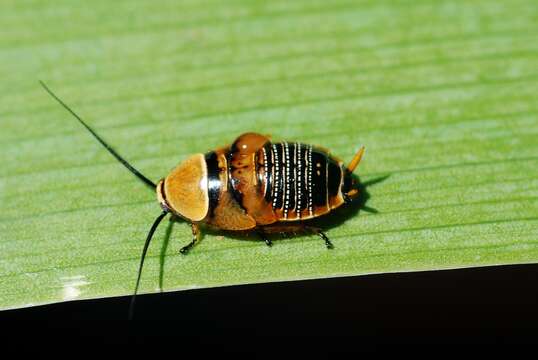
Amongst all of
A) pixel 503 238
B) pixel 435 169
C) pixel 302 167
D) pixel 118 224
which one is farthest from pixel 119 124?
pixel 503 238

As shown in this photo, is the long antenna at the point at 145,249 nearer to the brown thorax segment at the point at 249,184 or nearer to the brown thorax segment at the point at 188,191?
the brown thorax segment at the point at 188,191

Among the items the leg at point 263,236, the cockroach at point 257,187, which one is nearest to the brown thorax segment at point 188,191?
the cockroach at point 257,187

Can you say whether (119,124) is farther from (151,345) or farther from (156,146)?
(151,345)

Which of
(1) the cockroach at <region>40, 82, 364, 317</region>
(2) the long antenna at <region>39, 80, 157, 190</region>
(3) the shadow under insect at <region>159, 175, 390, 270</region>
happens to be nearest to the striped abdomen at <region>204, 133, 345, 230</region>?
(1) the cockroach at <region>40, 82, 364, 317</region>

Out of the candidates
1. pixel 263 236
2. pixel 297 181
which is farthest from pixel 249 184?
pixel 263 236

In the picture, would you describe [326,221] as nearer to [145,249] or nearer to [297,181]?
[297,181]

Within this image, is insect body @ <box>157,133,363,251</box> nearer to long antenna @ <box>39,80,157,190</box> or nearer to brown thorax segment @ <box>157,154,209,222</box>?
brown thorax segment @ <box>157,154,209,222</box>
